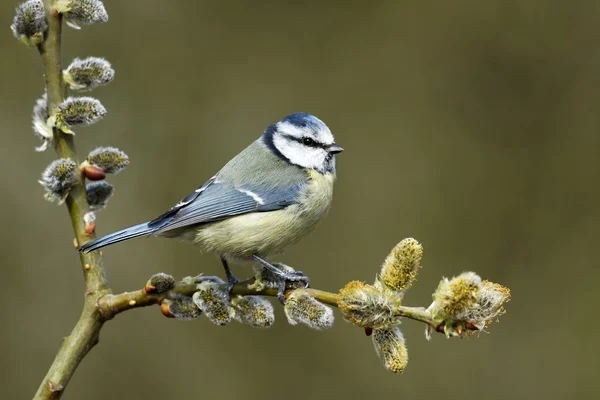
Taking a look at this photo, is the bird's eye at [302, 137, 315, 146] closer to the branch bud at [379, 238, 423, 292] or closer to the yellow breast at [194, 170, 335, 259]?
the yellow breast at [194, 170, 335, 259]

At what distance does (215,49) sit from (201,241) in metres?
2.34

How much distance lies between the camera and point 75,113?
169cm

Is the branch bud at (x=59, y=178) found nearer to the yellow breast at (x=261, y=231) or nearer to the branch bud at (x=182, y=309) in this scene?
the branch bud at (x=182, y=309)

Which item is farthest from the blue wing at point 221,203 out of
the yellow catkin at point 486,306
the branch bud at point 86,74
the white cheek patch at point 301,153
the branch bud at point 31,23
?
the yellow catkin at point 486,306

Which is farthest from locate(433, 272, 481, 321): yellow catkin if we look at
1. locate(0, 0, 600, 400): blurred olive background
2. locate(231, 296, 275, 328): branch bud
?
locate(0, 0, 600, 400): blurred olive background

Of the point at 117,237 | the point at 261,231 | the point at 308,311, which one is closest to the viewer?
the point at 308,311

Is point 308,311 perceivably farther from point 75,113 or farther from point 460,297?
point 75,113

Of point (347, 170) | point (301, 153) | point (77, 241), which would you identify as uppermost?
point (347, 170)

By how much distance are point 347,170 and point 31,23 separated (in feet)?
8.95

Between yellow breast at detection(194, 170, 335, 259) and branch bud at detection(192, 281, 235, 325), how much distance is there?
1.86 feet

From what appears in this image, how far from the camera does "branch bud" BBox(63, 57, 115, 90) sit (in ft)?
5.72

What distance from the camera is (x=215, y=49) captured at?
4.34 meters

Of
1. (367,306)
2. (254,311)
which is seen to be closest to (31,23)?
(254,311)

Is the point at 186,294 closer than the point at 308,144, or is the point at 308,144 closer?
the point at 186,294
